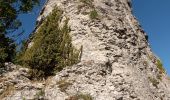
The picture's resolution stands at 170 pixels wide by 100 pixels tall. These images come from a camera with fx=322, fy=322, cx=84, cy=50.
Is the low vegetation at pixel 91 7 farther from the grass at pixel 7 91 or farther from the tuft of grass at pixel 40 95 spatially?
the grass at pixel 7 91

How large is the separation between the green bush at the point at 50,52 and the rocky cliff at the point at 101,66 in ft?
1.98

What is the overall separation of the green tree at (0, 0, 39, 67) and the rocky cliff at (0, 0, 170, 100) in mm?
1852

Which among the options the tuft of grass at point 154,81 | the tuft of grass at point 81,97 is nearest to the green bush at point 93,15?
the tuft of grass at point 154,81

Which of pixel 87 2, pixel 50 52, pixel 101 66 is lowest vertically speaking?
pixel 101 66

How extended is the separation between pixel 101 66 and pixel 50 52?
4.07 m

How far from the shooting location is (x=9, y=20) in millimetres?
28781

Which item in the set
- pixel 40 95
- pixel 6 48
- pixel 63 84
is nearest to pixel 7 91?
pixel 40 95

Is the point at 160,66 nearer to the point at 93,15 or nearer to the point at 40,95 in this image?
the point at 93,15

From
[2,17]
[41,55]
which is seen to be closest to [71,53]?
[41,55]

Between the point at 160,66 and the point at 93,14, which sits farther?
the point at 160,66

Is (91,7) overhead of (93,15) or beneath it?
overhead

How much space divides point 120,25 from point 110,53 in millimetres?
3777

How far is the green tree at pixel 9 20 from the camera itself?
26.9 metres

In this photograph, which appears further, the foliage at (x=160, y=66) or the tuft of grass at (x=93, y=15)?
the foliage at (x=160, y=66)
